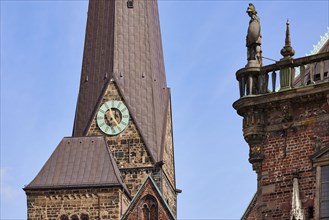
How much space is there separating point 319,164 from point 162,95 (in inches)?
1360

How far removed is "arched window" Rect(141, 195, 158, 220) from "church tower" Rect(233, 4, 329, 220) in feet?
86.7

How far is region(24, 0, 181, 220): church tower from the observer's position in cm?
5147

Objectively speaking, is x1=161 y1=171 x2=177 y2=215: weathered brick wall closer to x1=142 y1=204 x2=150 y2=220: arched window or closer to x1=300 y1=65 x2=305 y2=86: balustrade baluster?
x1=142 y1=204 x2=150 y2=220: arched window

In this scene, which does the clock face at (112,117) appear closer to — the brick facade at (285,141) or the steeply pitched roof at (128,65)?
the steeply pitched roof at (128,65)

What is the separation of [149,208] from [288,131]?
27297 mm

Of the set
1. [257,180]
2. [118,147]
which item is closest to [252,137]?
[257,180]

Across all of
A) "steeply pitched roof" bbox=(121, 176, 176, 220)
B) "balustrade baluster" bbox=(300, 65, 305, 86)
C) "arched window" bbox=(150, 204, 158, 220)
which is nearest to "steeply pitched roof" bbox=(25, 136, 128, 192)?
"steeply pitched roof" bbox=(121, 176, 176, 220)

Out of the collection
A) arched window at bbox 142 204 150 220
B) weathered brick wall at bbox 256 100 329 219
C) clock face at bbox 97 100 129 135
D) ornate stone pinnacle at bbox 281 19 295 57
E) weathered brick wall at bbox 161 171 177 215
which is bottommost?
weathered brick wall at bbox 256 100 329 219

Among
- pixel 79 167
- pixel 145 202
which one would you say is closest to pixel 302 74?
pixel 145 202

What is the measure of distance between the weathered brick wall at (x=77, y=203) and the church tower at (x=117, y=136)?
4 cm

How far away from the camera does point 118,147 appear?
180ft

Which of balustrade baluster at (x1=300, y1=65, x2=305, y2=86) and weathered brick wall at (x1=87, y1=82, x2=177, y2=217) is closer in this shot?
balustrade baluster at (x1=300, y1=65, x2=305, y2=86)

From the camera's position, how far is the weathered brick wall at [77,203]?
51.2m

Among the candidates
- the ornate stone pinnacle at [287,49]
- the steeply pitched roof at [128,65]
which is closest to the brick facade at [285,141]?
the ornate stone pinnacle at [287,49]
